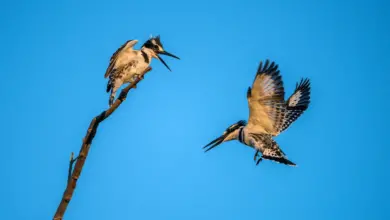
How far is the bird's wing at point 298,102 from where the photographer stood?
8683mm

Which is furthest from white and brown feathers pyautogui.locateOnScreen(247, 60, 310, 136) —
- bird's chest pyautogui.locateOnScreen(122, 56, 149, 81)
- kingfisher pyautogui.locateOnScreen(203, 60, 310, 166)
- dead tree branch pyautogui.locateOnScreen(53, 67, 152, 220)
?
dead tree branch pyautogui.locateOnScreen(53, 67, 152, 220)

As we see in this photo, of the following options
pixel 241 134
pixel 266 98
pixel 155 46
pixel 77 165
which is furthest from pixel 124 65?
pixel 77 165

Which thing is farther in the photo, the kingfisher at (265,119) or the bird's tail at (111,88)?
the bird's tail at (111,88)

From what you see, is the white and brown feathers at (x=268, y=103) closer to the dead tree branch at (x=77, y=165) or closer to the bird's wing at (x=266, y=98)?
the bird's wing at (x=266, y=98)

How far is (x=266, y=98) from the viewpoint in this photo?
7.60 metres

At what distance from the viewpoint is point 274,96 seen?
7590mm

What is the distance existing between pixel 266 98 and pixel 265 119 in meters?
0.47

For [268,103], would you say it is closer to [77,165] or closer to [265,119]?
[265,119]

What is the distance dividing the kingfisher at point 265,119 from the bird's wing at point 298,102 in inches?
3.9

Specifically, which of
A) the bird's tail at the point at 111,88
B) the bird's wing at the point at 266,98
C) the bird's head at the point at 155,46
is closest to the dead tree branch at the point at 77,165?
the bird's wing at the point at 266,98

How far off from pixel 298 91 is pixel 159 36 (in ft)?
9.88

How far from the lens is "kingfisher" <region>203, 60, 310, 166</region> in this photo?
24.7 ft

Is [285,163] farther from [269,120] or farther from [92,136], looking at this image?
[92,136]

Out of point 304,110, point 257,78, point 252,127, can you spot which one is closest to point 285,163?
point 252,127
